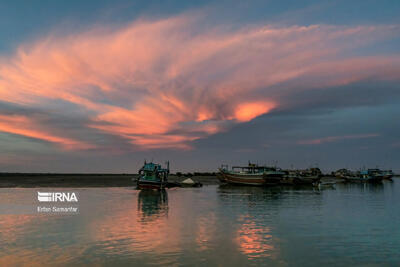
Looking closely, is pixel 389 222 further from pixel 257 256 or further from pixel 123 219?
pixel 123 219

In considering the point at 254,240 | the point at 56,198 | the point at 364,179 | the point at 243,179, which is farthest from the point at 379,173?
the point at 254,240

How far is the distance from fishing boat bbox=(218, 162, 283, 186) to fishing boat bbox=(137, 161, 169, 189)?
28.2 metres

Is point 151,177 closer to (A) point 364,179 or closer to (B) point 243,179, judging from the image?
(B) point 243,179

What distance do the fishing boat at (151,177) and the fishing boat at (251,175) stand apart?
28.2 m

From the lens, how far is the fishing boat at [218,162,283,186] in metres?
82.7

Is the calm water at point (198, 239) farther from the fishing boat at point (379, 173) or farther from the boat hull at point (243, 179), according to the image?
the fishing boat at point (379, 173)

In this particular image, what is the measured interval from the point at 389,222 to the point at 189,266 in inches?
798

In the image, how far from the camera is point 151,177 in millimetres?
65625

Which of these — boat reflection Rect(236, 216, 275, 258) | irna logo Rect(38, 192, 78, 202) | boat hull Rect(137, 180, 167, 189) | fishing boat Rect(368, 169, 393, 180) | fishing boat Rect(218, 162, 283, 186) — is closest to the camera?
boat reflection Rect(236, 216, 275, 258)

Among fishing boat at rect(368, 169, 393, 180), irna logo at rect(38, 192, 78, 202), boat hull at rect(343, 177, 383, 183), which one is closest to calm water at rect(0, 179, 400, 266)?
irna logo at rect(38, 192, 78, 202)

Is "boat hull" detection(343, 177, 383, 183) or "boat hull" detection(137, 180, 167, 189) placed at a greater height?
"boat hull" detection(137, 180, 167, 189)

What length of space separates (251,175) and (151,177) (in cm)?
3135

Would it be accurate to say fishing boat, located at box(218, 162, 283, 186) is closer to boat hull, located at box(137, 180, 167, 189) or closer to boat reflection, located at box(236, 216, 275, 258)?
boat hull, located at box(137, 180, 167, 189)

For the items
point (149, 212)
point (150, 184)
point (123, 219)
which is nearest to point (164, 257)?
point (123, 219)
